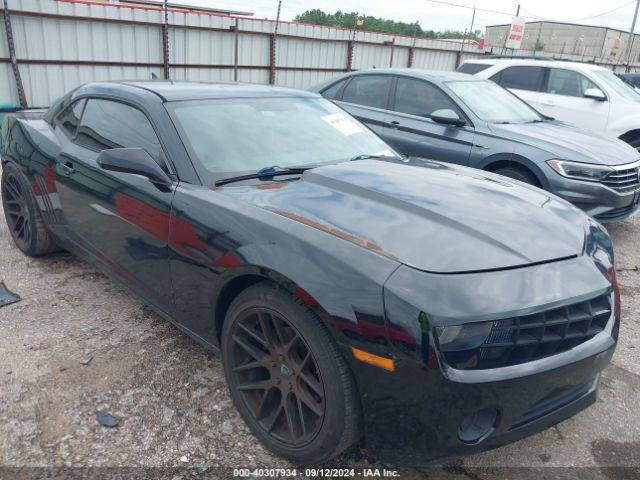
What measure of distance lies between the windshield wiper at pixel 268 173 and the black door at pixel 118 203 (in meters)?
0.29

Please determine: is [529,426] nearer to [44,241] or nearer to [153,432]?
[153,432]

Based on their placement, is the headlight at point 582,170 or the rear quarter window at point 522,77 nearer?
the headlight at point 582,170

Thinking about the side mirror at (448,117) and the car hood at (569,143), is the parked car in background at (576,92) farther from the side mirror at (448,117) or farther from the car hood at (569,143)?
the side mirror at (448,117)

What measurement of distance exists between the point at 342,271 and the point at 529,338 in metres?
0.68

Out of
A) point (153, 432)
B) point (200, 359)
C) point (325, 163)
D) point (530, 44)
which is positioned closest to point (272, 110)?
point (325, 163)

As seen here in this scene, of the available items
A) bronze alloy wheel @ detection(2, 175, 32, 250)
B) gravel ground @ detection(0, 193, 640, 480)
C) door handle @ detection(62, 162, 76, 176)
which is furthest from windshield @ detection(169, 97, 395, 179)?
bronze alloy wheel @ detection(2, 175, 32, 250)

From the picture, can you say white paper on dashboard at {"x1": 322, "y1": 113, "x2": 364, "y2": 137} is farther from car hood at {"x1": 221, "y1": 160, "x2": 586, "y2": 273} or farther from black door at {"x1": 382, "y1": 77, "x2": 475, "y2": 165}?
black door at {"x1": 382, "y1": 77, "x2": 475, "y2": 165}

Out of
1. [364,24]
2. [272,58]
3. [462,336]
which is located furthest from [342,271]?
[364,24]

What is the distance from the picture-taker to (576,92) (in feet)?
27.6

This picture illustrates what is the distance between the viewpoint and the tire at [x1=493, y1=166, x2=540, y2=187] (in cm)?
489

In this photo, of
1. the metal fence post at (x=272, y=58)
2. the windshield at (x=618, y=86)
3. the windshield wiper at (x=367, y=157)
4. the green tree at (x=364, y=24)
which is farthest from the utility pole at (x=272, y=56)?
the green tree at (x=364, y=24)

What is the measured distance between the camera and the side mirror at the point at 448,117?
5262 mm

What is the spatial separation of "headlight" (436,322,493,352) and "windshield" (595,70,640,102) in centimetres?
804

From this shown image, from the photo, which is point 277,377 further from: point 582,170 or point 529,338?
point 582,170
